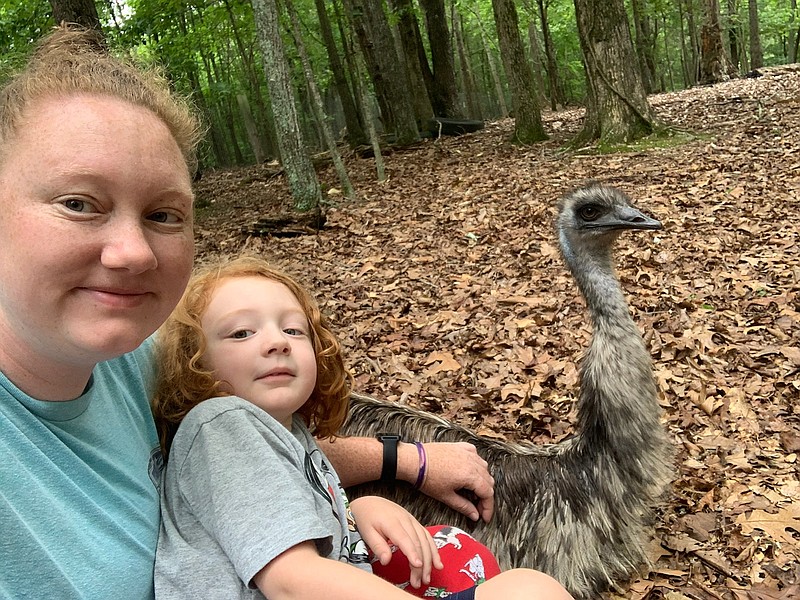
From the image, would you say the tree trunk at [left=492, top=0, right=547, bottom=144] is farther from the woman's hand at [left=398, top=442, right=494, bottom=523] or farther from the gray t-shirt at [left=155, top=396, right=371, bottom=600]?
the gray t-shirt at [left=155, top=396, right=371, bottom=600]

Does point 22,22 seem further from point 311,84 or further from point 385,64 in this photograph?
point 385,64

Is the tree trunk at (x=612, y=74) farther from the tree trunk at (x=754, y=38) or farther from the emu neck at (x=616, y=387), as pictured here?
the tree trunk at (x=754, y=38)

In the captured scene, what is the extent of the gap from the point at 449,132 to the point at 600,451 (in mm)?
12639

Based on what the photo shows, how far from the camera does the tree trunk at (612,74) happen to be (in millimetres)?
9453

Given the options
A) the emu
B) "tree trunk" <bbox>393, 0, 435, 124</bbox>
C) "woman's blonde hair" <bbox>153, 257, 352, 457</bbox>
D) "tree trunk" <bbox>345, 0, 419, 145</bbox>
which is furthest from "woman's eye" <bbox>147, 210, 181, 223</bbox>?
"tree trunk" <bbox>393, 0, 435, 124</bbox>

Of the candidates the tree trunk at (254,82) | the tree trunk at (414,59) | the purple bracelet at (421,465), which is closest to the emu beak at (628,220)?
the purple bracelet at (421,465)

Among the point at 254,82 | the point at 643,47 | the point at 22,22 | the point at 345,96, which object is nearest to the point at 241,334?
the point at 22,22

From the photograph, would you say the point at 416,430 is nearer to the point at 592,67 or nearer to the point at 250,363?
the point at 250,363

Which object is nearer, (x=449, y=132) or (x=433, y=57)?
(x=449, y=132)

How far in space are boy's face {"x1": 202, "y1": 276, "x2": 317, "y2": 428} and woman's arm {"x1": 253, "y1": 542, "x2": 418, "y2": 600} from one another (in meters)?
0.49

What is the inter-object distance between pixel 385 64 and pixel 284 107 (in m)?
A: 5.25

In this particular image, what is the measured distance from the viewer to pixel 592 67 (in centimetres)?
972

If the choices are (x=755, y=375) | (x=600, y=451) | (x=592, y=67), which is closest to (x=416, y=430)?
(x=600, y=451)

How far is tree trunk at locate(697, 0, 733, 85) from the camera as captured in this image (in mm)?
19734
